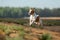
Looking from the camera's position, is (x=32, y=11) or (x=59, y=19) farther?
(x=59, y=19)

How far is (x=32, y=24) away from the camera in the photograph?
53.5 feet

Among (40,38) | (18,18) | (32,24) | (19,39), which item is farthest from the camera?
(18,18)

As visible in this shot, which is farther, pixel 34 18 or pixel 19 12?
pixel 19 12

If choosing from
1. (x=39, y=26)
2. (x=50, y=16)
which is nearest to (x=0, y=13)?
(x=50, y=16)

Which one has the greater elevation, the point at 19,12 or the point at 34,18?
the point at 34,18

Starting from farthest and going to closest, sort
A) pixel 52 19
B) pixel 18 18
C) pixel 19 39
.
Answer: pixel 52 19 < pixel 18 18 < pixel 19 39

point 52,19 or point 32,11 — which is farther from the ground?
point 32,11

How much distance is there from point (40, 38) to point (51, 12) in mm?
11483

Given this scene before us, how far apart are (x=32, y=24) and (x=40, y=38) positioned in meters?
5.16

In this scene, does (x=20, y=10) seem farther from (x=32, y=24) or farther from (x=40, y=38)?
(x=40, y=38)

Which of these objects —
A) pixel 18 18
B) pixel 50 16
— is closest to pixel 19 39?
pixel 18 18

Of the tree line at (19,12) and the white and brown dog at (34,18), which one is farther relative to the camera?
Result: the tree line at (19,12)

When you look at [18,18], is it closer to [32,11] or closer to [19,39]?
[32,11]

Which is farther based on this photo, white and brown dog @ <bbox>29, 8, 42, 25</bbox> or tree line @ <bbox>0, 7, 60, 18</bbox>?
tree line @ <bbox>0, 7, 60, 18</bbox>
